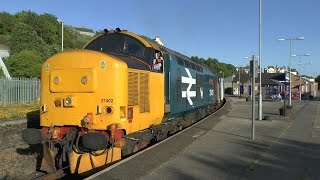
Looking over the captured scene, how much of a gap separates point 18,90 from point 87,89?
75.6 ft

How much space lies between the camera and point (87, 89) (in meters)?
10.7

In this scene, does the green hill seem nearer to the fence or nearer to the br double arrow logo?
the br double arrow logo

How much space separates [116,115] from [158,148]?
2.89m

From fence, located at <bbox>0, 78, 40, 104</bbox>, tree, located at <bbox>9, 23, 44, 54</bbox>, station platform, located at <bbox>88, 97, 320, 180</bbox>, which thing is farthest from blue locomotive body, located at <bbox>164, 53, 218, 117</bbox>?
tree, located at <bbox>9, 23, 44, 54</bbox>

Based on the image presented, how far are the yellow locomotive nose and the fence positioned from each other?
20940 millimetres

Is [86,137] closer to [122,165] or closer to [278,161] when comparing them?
[122,165]

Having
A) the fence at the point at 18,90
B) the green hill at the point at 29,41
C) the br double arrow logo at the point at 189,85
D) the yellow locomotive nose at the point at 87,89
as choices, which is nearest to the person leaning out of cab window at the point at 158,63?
the yellow locomotive nose at the point at 87,89

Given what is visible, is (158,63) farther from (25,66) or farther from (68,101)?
(25,66)

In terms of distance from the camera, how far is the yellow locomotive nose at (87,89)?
10664 millimetres

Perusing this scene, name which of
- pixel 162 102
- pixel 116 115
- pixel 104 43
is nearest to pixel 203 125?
pixel 162 102

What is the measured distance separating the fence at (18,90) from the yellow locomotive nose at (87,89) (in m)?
20.9

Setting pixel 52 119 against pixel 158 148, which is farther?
pixel 158 148

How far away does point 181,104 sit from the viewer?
17.3m

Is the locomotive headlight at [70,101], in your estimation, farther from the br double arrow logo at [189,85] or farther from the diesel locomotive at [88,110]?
the br double arrow logo at [189,85]
